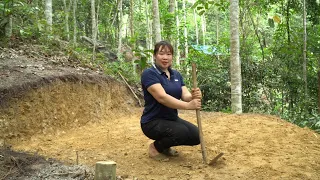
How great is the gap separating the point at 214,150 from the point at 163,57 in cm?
142

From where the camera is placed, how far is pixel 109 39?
1794 cm

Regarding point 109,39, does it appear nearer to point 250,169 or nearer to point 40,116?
point 40,116

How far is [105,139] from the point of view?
15.7 feet

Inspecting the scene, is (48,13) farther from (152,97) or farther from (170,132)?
(170,132)

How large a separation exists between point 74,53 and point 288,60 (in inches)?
227

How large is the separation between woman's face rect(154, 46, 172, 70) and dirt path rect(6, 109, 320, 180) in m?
1.08

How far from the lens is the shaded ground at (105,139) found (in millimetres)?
3027

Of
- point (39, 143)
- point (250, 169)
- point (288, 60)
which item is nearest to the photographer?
point (250, 169)

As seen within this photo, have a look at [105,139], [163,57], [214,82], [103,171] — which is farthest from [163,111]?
[214,82]

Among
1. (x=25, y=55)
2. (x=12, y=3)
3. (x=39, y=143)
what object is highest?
(x=12, y=3)

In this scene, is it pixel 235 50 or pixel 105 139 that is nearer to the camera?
pixel 105 139

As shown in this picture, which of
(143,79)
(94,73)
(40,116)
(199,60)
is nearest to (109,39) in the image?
(199,60)

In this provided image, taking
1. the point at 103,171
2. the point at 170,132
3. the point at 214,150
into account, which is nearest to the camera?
the point at 103,171

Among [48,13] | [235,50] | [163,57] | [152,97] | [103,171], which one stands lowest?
[103,171]
